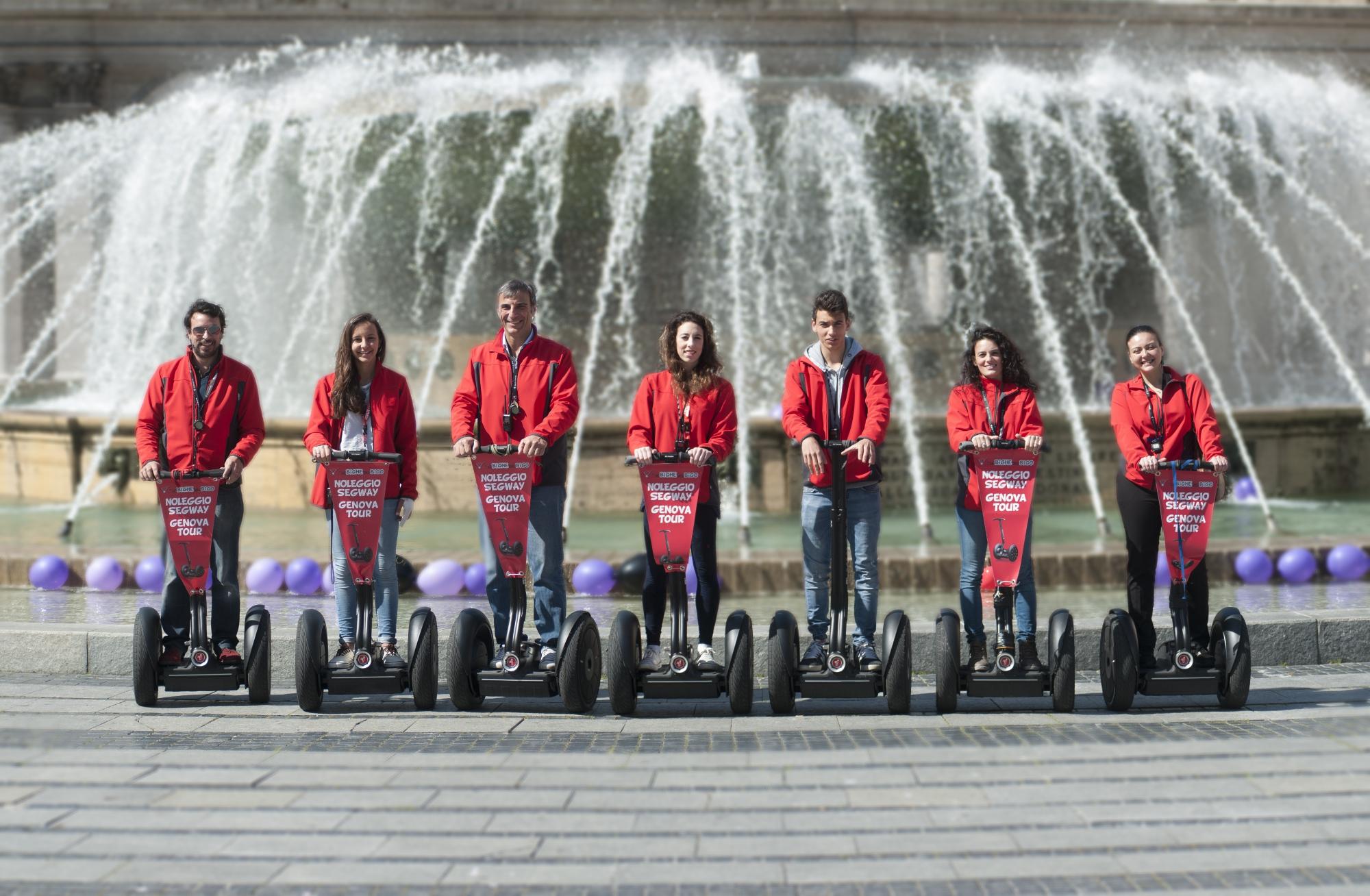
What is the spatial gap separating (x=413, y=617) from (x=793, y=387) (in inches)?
70.6

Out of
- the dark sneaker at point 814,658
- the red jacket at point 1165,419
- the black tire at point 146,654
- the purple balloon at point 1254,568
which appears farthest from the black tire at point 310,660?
the purple balloon at point 1254,568

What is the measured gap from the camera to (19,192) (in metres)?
27.2

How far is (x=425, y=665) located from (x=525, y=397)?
1.16 metres

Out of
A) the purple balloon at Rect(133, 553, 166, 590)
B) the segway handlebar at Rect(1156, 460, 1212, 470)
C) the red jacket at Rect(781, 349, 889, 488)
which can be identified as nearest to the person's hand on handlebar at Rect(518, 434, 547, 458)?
the red jacket at Rect(781, 349, 889, 488)

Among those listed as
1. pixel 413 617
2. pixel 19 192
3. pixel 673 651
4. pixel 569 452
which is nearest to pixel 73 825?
pixel 413 617

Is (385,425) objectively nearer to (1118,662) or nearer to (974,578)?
(974,578)

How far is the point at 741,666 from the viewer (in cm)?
564

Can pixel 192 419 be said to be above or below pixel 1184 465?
above

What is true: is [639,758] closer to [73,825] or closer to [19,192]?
[73,825]

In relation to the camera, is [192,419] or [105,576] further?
[105,576]

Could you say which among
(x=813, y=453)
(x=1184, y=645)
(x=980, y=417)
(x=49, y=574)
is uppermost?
(x=980, y=417)

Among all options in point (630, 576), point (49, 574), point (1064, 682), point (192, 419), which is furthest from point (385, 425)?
point (49, 574)

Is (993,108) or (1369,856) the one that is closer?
(1369,856)

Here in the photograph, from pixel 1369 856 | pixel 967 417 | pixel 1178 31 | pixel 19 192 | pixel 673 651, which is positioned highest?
pixel 1178 31
